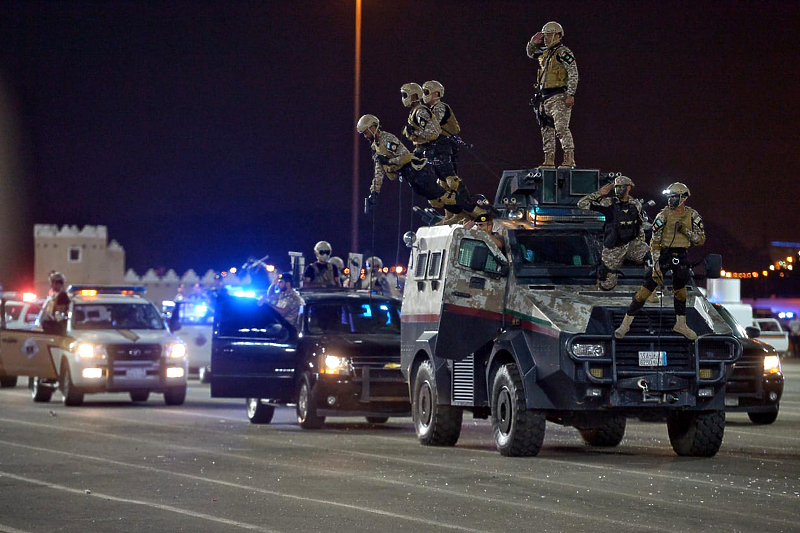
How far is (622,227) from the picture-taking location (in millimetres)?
18094

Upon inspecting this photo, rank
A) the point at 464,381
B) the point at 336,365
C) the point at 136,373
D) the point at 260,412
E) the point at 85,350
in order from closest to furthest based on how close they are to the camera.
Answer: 1. the point at 464,381
2. the point at 336,365
3. the point at 260,412
4. the point at 85,350
5. the point at 136,373

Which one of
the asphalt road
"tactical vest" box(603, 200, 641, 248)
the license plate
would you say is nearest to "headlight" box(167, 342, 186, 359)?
the asphalt road

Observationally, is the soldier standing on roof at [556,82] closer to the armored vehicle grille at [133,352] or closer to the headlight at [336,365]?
the headlight at [336,365]

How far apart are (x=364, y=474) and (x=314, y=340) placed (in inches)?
279

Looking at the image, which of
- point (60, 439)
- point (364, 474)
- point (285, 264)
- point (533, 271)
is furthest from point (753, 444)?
point (285, 264)

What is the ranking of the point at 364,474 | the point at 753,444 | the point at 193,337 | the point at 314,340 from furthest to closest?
the point at 193,337 < the point at 314,340 < the point at 753,444 < the point at 364,474

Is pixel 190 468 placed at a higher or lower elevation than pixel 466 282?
lower

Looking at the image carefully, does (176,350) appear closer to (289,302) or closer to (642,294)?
(289,302)

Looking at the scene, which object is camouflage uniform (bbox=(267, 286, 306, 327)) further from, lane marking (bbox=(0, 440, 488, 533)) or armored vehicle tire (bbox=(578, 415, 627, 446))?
lane marking (bbox=(0, 440, 488, 533))

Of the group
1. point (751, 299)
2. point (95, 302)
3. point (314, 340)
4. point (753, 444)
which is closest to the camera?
point (753, 444)

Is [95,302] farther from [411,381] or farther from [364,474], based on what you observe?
[364,474]

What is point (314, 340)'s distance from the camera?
883 inches

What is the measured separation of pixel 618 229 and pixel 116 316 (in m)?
13.8

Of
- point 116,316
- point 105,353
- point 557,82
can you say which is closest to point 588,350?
point 557,82
